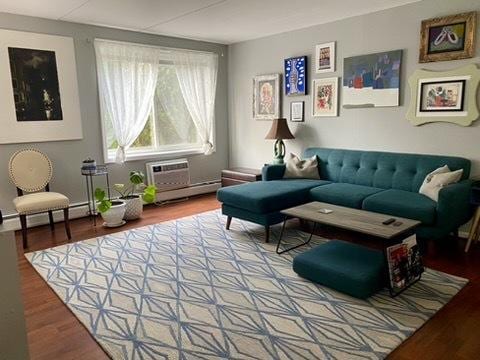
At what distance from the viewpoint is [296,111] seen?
4930 millimetres

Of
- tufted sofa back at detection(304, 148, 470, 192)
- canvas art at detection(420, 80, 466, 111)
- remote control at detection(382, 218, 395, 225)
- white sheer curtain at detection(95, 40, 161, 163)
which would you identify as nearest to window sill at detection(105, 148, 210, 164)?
white sheer curtain at detection(95, 40, 161, 163)

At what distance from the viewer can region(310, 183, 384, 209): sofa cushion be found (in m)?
3.48

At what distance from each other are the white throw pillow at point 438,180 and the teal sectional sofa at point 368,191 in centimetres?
7

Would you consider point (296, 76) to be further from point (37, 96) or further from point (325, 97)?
point (37, 96)

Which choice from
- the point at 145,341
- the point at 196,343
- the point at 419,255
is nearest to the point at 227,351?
the point at 196,343

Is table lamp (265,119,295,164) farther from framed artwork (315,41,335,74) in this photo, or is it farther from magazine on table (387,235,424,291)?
magazine on table (387,235,424,291)

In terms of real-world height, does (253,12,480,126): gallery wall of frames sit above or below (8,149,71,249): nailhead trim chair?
above

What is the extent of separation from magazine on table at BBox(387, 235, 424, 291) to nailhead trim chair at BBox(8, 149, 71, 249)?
3.12 metres

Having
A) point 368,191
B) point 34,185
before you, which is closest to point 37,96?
point 34,185

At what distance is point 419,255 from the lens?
2.66 metres

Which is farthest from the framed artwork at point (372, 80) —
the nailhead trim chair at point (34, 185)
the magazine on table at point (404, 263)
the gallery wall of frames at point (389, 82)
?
the nailhead trim chair at point (34, 185)

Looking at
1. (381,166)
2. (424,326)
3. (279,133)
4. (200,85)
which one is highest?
(200,85)

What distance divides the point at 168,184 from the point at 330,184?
2382 millimetres

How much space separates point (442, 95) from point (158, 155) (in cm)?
364
